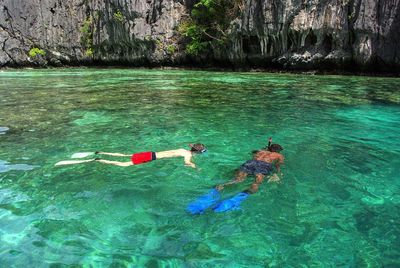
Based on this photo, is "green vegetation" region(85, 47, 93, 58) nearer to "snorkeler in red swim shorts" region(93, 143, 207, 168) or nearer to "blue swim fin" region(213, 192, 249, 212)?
"snorkeler in red swim shorts" region(93, 143, 207, 168)

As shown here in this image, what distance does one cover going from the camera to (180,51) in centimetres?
3241

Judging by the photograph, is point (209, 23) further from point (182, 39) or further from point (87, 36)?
point (87, 36)

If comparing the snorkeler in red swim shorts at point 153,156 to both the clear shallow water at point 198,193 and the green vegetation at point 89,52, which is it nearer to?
the clear shallow water at point 198,193

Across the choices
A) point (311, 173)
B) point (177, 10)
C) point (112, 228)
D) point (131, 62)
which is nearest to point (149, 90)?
point (311, 173)

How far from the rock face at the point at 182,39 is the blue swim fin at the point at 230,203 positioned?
1993cm

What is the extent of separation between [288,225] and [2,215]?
3.60m

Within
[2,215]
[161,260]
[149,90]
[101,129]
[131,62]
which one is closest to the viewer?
[161,260]

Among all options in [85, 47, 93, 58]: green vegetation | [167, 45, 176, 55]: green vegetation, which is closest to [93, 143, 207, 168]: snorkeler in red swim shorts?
[167, 45, 176, 55]: green vegetation

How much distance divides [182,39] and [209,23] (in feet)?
10.4

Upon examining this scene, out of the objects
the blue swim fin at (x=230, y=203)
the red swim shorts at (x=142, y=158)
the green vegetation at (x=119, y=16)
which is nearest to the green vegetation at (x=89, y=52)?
the green vegetation at (x=119, y=16)

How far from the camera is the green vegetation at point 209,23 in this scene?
28594mm

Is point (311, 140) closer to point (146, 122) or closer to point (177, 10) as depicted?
point (146, 122)

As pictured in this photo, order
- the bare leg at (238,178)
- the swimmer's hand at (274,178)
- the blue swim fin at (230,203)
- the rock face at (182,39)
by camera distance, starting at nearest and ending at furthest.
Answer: the blue swim fin at (230,203) → the bare leg at (238,178) → the swimmer's hand at (274,178) → the rock face at (182,39)

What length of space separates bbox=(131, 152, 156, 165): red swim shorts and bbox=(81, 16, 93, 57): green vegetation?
116 ft
